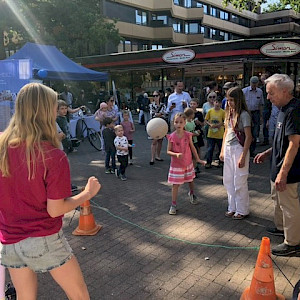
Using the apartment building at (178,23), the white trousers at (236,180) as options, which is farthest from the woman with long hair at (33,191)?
the apartment building at (178,23)

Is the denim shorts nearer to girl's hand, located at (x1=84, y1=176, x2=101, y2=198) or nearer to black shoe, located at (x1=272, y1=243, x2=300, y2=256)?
girl's hand, located at (x1=84, y1=176, x2=101, y2=198)

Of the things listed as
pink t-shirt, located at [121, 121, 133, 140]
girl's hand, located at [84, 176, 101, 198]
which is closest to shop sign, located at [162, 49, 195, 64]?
pink t-shirt, located at [121, 121, 133, 140]

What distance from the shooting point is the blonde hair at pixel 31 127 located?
1.93 m

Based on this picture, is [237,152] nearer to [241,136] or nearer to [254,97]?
[241,136]

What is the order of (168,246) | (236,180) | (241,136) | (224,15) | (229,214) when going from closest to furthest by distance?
1. (168,246)
2. (241,136)
3. (236,180)
4. (229,214)
5. (224,15)

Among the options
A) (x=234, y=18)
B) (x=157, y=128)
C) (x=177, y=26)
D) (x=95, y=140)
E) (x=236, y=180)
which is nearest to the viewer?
(x=236, y=180)

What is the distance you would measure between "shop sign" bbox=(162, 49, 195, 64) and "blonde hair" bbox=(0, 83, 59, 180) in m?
18.0

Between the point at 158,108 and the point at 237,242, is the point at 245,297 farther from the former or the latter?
the point at 158,108

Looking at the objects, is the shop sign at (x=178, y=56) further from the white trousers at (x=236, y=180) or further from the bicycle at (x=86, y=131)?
the white trousers at (x=236, y=180)

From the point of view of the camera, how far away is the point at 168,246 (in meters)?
4.26

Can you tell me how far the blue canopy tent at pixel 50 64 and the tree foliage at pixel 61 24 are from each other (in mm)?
7020

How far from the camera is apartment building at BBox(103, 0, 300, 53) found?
3603 centimetres

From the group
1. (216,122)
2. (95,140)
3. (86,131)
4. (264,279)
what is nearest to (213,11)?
(86,131)

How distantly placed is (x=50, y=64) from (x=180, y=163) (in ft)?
32.2
